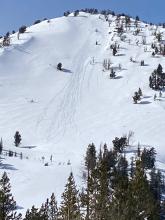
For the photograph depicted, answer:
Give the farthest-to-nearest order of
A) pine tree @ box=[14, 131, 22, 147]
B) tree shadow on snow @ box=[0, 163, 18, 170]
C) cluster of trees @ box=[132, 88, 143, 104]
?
cluster of trees @ box=[132, 88, 143, 104], pine tree @ box=[14, 131, 22, 147], tree shadow on snow @ box=[0, 163, 18, 170]

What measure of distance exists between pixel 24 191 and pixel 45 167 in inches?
719

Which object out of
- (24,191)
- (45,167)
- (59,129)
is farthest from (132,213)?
(59,129)

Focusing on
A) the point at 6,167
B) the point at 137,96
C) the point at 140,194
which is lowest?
the point at 6,167

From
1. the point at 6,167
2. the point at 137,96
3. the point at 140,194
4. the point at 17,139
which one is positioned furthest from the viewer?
the point at 137,96

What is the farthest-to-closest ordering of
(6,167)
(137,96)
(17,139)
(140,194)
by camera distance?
(137,96), (17,139), (6,167), (140,194)

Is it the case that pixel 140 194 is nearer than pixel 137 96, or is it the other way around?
pixel 140 194

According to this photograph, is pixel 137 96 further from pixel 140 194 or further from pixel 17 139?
pixel 140 194

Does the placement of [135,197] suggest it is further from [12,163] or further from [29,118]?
[29,118]

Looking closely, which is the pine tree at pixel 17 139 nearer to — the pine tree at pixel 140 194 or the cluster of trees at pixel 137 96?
the cluster of trees at pixel 137 96

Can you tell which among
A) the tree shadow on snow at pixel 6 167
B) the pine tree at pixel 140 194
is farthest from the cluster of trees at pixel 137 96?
the pine tree at pixel 140 194

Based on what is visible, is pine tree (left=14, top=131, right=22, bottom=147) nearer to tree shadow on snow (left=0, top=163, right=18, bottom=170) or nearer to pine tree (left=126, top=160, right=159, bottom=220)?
tree shadow on snow (left=0, top=163, right=18, bottom=170)

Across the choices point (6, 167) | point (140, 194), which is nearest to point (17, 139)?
point (6, 167)

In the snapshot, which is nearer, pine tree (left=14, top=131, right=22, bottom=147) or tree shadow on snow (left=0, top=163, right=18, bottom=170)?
tree shadow on snow (left=0, top=163, right=18, bottom=170)

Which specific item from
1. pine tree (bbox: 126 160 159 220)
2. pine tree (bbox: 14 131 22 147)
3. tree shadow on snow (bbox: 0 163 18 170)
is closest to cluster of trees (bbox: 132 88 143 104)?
pine tree (bbox: 14 131 22 147)
